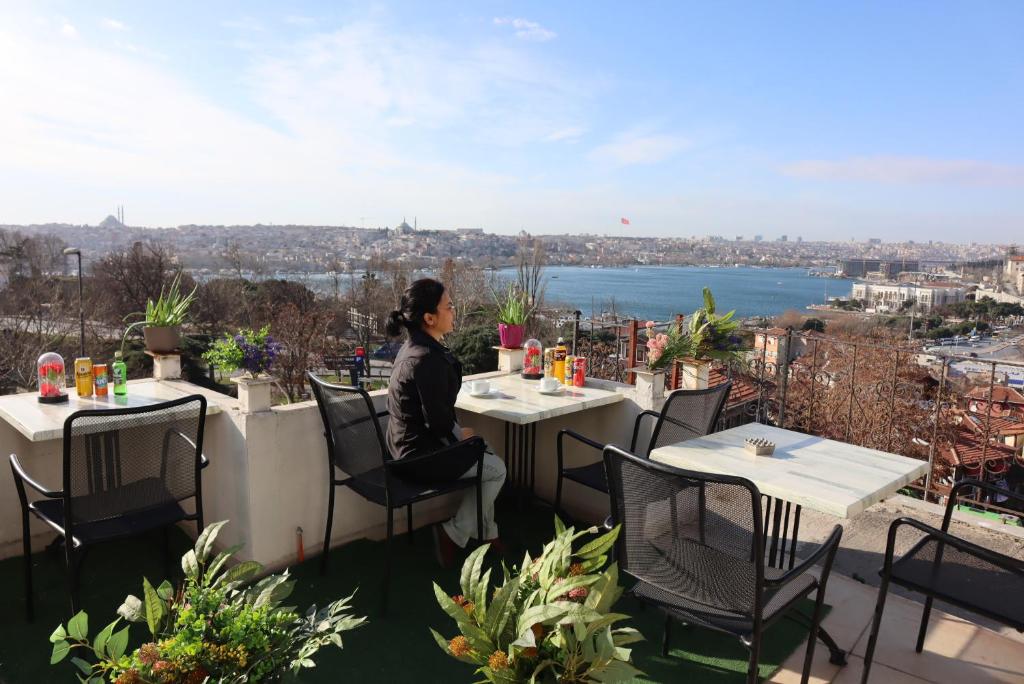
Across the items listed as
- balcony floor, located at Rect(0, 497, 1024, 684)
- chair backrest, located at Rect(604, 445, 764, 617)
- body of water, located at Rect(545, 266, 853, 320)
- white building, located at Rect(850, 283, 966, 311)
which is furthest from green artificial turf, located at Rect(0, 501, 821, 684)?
body of water, located at Rect(545, 266, 853, 320)

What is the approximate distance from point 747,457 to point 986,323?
34634 millimetres

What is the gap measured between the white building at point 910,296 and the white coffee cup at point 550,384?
40908 millimetres

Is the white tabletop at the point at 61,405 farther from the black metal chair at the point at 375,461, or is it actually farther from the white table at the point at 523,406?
the white table at the point at 523,406

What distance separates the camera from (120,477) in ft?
8.16

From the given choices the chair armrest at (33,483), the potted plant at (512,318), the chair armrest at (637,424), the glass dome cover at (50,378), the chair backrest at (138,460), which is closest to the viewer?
the chair armrest at (33,483)

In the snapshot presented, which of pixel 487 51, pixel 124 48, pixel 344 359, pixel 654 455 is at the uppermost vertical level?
pixel 124 48

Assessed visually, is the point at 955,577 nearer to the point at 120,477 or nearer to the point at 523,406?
the point at 523,406

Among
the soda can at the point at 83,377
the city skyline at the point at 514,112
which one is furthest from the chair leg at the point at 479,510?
the city skyline at the point at 514,112

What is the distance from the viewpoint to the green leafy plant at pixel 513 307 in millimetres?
3951

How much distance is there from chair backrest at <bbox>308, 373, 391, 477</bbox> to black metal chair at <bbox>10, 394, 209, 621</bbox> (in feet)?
→ 1.59

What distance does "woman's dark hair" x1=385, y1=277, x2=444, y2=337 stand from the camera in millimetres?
2812

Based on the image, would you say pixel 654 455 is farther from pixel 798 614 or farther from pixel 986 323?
pixel 986 323

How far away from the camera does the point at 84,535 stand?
2.24m

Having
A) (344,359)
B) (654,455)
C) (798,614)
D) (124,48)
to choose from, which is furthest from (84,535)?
(344,359)
